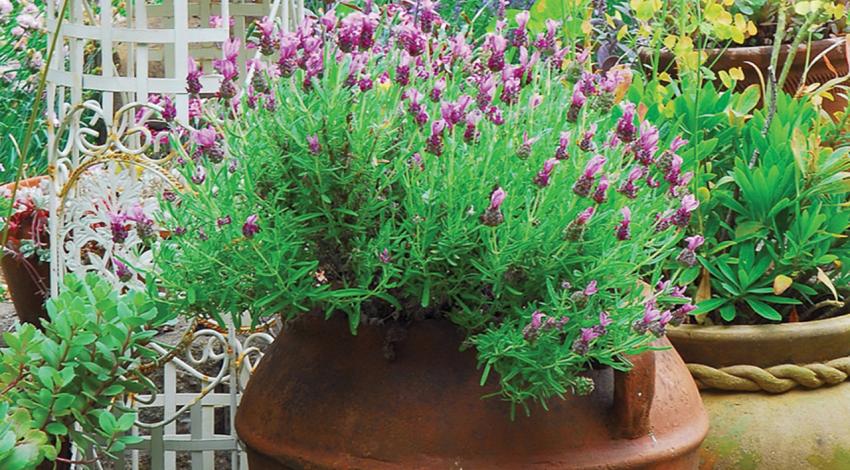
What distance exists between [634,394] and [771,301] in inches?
28.7

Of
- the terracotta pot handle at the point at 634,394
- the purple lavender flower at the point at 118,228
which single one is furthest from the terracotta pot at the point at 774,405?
the purple lavender flower at the point at 118,228

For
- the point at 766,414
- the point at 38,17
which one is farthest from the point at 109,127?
the point at 38,17

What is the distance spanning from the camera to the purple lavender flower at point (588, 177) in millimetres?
1431

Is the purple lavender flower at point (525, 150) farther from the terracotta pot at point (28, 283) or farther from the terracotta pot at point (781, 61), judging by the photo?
the terracotta pot at point (28, 283)

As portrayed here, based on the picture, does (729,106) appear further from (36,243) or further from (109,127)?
(36,243)

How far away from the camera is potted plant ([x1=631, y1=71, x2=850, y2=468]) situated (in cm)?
213

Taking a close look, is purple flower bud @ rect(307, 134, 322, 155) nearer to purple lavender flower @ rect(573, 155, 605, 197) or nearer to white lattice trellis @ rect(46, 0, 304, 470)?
purple lavender flower @ rect(573, 155, 605, 197)

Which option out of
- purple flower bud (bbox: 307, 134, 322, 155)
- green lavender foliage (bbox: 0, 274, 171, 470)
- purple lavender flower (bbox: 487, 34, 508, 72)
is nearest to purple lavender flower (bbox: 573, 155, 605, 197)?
purple lavender flower (bbox: 487, 34, 508, 72)

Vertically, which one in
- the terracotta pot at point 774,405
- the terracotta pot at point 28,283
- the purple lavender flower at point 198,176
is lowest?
the terracotta pot at point 28,283

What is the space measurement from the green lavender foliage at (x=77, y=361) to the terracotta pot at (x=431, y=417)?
0.25m

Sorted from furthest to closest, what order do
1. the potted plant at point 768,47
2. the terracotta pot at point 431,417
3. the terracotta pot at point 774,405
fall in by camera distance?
the potted plant at point 768,47 → the terracotta pot at point 774,405 → the terracotta pot at point 431,417

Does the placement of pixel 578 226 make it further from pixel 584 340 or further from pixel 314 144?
pixel 314 144

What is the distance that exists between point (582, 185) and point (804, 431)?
93cm

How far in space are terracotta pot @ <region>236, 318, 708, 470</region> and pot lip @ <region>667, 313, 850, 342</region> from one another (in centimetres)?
51
